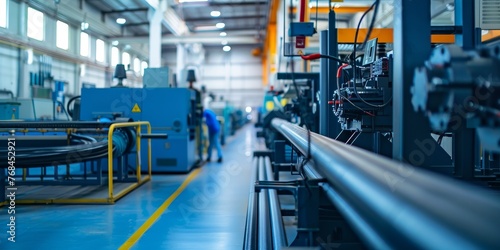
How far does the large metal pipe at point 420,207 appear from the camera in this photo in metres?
0.67

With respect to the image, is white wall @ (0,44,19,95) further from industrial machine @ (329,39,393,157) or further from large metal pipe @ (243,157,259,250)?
industrial machine @ (329,39,393,157)

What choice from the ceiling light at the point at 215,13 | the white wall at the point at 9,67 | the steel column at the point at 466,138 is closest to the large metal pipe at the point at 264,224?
the steel column at the point at 466,138

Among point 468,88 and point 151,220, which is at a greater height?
point 468,88

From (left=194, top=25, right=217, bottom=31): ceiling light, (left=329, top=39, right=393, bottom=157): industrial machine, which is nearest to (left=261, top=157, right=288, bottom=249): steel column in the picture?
(left=329, top=39, right=393, bottom=157): industrial machine

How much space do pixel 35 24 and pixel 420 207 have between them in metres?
10.2

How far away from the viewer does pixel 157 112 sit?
6293mm

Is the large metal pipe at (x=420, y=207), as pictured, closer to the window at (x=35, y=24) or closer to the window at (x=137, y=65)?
the window at (x=35, y=24)

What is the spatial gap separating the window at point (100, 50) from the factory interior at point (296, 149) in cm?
202

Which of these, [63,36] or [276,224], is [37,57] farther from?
[276,224]


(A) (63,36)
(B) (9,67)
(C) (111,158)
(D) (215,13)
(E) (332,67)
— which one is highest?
(D) (215,13)

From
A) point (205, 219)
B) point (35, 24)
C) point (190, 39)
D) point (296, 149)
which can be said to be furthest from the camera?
point (190, 39)

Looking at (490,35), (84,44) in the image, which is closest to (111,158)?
(490,35)

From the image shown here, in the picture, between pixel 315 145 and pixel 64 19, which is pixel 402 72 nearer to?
pixel 315 145

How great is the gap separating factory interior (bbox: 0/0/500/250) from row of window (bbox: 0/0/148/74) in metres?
0.06
